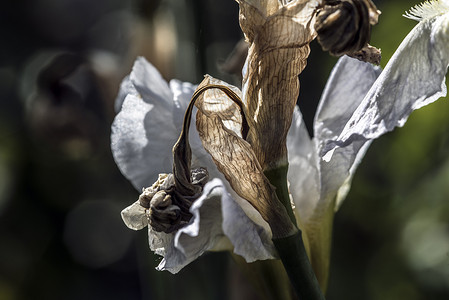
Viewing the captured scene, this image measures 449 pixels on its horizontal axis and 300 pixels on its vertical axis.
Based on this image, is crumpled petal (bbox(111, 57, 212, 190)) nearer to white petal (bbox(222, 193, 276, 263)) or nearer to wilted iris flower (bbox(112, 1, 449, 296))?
wilted iris flower (bbox(112, 1, 449, 296))

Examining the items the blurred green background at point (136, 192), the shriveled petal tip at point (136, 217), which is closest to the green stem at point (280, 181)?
the shriveled petal tip at point (136, 217)

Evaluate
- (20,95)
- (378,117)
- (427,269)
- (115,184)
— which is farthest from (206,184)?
(20,95)

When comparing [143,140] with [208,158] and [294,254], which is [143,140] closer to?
[208,158]

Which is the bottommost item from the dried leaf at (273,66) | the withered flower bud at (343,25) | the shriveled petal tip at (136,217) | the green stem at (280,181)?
the shriveled petal tip at (136,217)

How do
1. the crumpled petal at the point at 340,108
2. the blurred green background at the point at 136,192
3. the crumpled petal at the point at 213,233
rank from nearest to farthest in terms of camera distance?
the crumpled petal at the point at 213,233, the crumpled petal at the point at 340,108, the blurred green background at the point at 136,192

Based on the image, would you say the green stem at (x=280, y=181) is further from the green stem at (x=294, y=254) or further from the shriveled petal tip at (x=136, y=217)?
the shriveled petal tip at (x=136, y=217)

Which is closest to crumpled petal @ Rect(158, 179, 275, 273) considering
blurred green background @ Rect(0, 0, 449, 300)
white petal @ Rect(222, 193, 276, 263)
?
white petal @ Rect(222, 193, 276, 263)

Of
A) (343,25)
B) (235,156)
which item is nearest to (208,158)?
(235,156)
